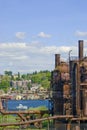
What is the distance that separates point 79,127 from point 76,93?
3.85 meters

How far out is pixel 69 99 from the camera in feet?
180

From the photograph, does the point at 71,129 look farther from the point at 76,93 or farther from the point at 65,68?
the point at 65,68

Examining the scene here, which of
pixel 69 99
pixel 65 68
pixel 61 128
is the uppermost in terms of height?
pixel 65 68

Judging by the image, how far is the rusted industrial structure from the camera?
52059 mm

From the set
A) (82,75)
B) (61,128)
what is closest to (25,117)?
(61,128)

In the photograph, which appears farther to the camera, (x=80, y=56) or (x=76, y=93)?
(x=80, y=56)

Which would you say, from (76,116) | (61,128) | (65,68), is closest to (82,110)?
(76,116)

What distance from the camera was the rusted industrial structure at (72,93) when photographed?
52.1 metres

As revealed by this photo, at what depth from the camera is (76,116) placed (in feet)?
170

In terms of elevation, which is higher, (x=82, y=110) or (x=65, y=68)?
(x=65, y=68)

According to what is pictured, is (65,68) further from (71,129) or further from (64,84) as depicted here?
(71,129)

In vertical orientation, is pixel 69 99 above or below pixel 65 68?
below

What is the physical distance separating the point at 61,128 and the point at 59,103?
3.42 meters

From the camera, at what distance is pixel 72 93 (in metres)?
53.4
